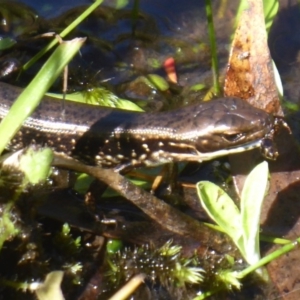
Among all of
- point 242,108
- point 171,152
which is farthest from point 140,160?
point 242,108

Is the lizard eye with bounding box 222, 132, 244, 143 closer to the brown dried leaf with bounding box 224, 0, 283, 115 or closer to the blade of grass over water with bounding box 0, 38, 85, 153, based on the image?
the brown dried leaf with bounding box 224, 0, 283, 115

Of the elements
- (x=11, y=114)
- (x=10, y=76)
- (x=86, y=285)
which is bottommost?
(x=86, y=285)

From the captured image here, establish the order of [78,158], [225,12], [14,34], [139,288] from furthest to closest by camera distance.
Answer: [225,12] → [14,34] → [78,158] → [139,288]

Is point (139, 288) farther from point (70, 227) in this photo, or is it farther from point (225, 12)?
point (225, 12)

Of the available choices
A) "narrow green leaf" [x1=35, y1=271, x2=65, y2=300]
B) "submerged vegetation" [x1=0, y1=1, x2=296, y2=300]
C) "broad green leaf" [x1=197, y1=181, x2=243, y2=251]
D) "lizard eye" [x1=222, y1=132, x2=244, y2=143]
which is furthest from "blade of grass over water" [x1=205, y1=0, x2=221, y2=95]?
"narrow green leaf" [x1=35, y1=271, x2=65, y2=300]

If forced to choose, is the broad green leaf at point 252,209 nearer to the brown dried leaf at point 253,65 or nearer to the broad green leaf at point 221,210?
the broad green leaf at point 221,210

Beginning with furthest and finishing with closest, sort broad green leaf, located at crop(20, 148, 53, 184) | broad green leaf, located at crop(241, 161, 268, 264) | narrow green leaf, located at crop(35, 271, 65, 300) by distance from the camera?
broad green leaf, located at crop(241, 161, 268, 264), narrow green leaf, located at crop(35, 271, 65, 300), broad green leaf, located at crop(20, 148, 53, 184)

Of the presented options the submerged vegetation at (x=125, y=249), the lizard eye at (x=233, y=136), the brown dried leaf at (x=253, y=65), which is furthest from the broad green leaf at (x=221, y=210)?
the brown dried leaf at (x=253, y=65)
